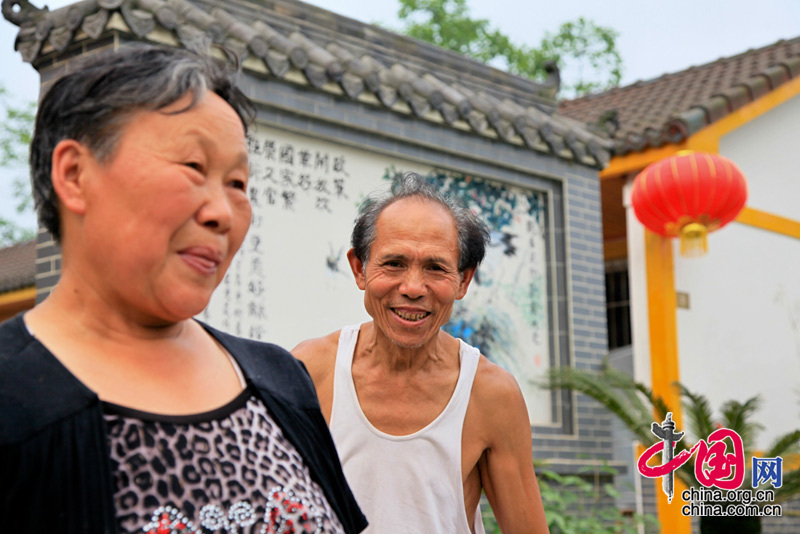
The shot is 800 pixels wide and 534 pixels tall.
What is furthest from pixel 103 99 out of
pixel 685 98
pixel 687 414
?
pixel 685 98

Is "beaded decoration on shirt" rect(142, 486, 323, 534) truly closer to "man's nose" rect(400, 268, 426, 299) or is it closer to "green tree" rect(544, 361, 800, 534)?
"man's nose" rect(400, 268, 426, 299)

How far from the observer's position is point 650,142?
360 inches

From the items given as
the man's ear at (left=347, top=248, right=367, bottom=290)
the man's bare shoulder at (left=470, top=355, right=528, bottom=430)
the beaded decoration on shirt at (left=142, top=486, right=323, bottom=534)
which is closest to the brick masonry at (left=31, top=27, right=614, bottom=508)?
the man's ear at (left=347, top=248, right=367, bottom=290)

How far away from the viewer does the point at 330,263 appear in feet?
21.2

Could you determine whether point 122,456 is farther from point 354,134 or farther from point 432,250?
point 354,134

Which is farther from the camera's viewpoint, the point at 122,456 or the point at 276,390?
the point at 276,390

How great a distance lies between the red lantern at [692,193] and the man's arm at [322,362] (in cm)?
596

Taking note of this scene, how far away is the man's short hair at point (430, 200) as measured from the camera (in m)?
2.58

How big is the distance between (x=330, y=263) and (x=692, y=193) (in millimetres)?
3250

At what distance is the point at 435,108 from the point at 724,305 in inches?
161

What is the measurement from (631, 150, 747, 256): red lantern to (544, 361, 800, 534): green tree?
4.82 ft

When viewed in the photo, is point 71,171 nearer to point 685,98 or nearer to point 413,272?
point 413,272

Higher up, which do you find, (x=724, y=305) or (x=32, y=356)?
(x=724, y=305)

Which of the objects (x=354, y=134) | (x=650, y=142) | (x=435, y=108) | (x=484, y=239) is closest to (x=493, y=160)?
(x=435, y=108)
